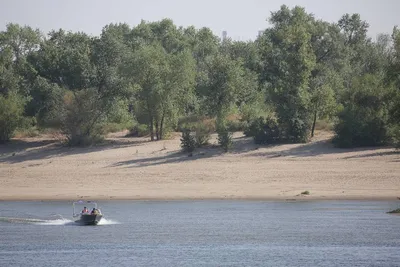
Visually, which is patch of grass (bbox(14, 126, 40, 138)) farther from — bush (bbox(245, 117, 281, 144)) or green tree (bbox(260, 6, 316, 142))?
green tree (bbox(260, 6, 316, 142))

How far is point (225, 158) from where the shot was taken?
2756 inches

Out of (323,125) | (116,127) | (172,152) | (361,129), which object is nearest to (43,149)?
(116,127)

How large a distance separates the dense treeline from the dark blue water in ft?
44.1

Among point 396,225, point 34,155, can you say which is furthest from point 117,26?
point 396,225

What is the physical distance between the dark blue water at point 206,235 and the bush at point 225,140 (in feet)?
43.8

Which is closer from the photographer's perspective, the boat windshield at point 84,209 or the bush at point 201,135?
the boat windshield at point 84,209

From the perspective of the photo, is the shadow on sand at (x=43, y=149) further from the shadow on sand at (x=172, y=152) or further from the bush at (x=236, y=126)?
the bush at (x=236, y=126)

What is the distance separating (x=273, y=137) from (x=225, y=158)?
6.43 meters

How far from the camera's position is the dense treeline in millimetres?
72875

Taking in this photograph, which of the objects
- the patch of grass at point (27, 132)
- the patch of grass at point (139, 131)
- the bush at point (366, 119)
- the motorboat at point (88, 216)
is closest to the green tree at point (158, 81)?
the patch of grass at point (139, 131)

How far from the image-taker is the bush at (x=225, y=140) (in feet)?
236

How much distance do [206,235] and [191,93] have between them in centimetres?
3873

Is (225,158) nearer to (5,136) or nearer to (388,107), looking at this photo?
(388,107)

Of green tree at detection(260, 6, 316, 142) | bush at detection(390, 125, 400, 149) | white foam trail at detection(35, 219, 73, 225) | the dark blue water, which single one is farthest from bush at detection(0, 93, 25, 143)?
bush at detection(390, 125, 400, 149)
